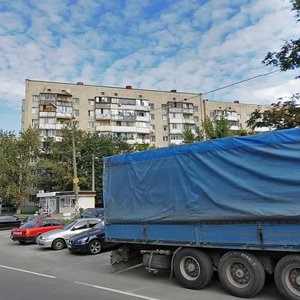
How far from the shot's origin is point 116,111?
71.9 m

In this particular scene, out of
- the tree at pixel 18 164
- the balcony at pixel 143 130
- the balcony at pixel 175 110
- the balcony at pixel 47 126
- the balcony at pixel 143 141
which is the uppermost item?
the balcony at pixel 175 110

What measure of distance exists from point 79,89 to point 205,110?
27038mm

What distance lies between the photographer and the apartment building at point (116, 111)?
6925 centimetres

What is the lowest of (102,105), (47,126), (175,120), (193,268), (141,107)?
(193,268)

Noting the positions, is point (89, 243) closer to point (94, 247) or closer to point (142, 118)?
point (94, 247)

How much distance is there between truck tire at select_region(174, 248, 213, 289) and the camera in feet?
26.9

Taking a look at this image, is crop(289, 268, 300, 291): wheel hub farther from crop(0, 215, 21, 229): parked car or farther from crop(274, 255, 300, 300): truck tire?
crop(0, 215, 21, 229): parked car

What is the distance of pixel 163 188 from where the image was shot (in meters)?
9.20

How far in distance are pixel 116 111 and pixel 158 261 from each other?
6381cm

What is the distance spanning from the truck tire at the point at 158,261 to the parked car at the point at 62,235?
8427mm

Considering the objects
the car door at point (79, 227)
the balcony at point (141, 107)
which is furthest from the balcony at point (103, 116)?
the car door at point (79, 227)

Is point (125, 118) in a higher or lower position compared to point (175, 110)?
lower

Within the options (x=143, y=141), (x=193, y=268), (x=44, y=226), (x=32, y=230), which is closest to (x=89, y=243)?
(x=32, y=230)

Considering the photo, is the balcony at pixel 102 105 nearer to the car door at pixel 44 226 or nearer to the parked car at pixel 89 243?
the car door at pixel 44 226
